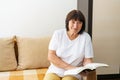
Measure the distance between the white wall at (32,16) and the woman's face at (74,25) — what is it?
911 mm

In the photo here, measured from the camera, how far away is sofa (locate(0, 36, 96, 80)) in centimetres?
275

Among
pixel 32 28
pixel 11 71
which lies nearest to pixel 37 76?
pixel 11 71

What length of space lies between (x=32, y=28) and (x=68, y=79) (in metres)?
1.18

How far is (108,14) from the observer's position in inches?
128

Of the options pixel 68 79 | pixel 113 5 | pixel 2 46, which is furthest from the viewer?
pixel 113 5

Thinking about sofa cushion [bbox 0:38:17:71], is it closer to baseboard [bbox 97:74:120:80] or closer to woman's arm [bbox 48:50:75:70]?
woman's arm [bbox 48:50:75:70]

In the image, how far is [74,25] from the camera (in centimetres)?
224

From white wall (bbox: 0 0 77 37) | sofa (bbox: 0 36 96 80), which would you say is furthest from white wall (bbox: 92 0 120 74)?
sofa (bbox: 0 36 96 80)

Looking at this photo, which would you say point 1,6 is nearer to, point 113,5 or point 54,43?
point 54,43

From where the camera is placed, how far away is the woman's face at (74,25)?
7.36 ft

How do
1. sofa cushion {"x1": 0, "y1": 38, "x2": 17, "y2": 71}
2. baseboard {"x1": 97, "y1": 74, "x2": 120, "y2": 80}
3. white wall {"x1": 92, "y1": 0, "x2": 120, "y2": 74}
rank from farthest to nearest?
baseboard {"x1": 97, "y1": 74, "x2": 120, "y2": 80} < white wall {"x1": 92, "y1": 0, "x2": 120, "y2": 74} < sofa cushion {"x1": 0, "y1": 38, "x2": 17, "y2": 71}

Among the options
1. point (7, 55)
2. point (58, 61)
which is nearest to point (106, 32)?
Result: point (58, 61)

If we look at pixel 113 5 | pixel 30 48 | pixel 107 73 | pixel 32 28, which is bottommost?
pixel 107 73

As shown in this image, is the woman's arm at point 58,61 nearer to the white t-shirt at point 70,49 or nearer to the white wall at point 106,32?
the white t-shirt at point 70,49
